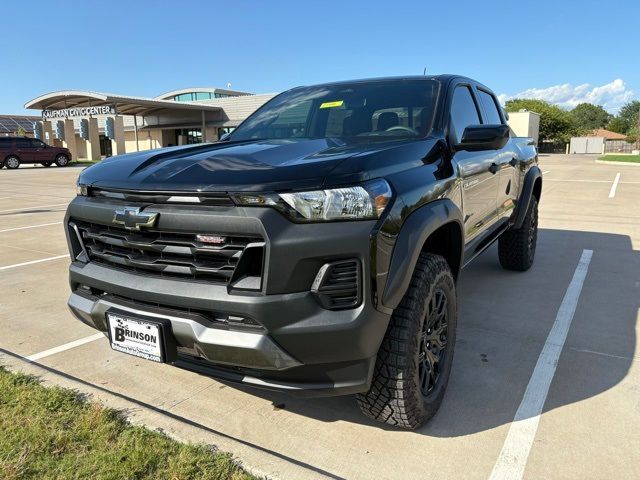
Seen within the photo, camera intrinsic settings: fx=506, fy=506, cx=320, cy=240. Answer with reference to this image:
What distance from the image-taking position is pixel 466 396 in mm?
2842

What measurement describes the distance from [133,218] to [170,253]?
23 centimetres

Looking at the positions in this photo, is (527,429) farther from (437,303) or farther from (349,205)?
(349,205)

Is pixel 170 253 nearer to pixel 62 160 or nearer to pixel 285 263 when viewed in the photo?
pixel 285 263

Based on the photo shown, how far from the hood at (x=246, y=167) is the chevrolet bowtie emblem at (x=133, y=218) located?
0.35 ft

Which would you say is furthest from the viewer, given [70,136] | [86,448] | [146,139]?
[146,139]

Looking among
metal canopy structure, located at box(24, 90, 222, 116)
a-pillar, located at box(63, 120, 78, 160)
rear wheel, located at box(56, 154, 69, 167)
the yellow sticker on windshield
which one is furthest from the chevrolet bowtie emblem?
a-pillar, located at box(63, 120, 78, 160)

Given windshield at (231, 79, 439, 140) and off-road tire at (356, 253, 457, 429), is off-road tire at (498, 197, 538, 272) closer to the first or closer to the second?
windshield at (231, 79, 439, 140)

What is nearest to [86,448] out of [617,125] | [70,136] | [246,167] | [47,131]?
[246,167]

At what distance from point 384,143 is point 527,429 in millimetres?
1610

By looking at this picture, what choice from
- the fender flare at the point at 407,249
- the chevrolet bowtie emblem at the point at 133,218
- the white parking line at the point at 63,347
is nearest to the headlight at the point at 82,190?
the chevrolet bowtie emblem at the point at 133,218

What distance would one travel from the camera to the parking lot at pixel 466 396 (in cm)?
229

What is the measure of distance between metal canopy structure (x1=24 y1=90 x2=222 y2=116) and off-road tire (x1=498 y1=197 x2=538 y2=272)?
3341cm

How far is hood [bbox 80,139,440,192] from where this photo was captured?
79.7 inches

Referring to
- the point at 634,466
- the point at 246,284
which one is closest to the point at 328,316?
the point at 246,284
